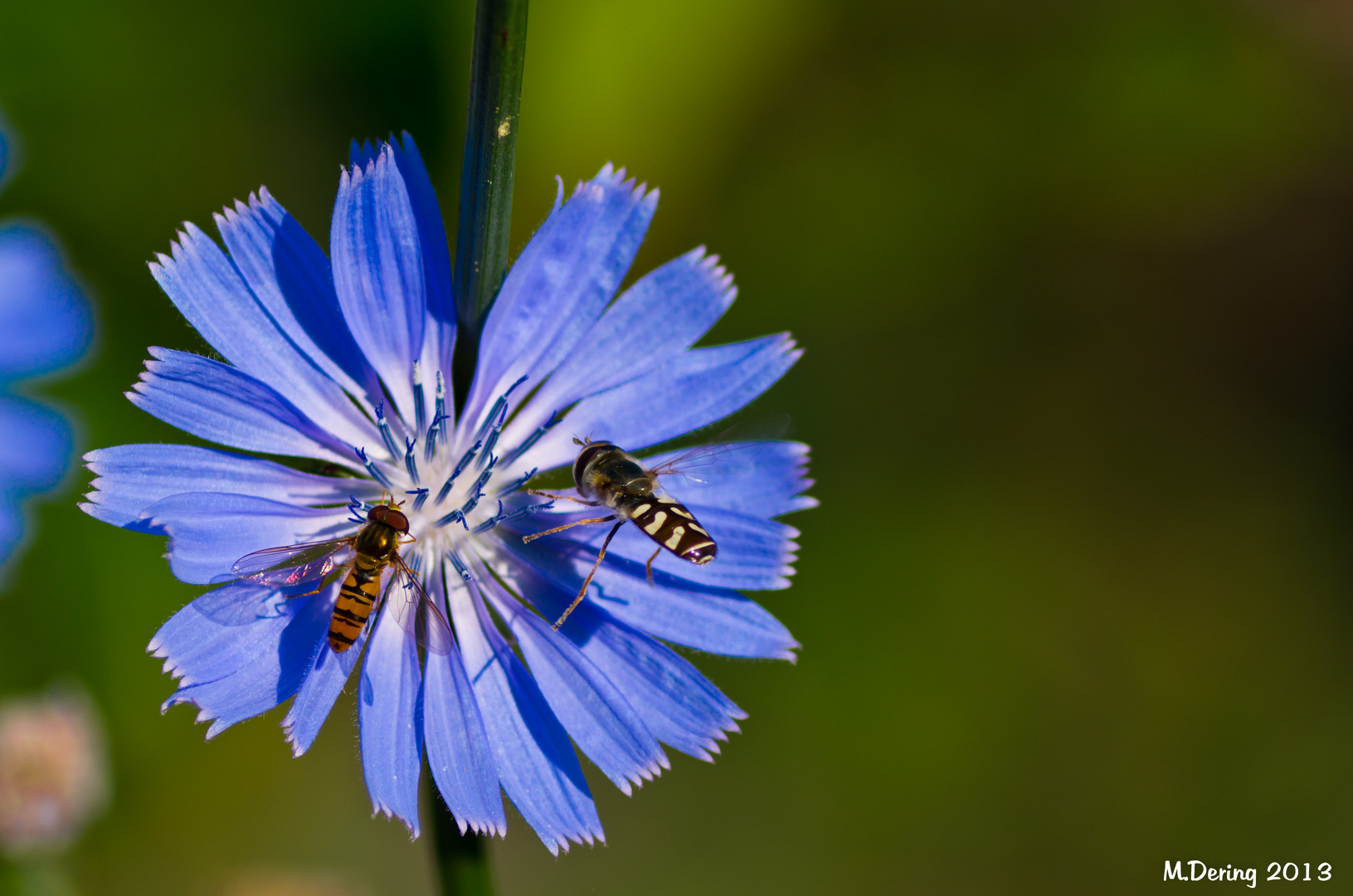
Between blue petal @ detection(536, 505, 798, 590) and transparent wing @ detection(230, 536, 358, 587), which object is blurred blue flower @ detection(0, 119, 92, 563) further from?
blue petal @ detection(536, 505, 798, 590)

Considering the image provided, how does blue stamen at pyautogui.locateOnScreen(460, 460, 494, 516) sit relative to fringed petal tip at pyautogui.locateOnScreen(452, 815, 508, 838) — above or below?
above

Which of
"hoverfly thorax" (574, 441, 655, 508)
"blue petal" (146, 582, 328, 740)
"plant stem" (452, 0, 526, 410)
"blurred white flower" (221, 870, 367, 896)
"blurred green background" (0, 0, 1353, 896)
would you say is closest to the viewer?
"plant stem" (452, 0, 526, 410)

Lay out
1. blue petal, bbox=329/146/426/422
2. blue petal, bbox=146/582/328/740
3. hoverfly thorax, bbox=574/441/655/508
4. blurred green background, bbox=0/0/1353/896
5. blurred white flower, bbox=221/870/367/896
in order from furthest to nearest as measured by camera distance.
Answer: blurred green background, bbox=0/0/1353/896 < blurred white flower, bbox=221/870/367/896 < hoverfly thorax, bbox=574/441/655/508 < blue petal, bbox=329/146/426/422 < blue petal, bbox=146/582/328/740

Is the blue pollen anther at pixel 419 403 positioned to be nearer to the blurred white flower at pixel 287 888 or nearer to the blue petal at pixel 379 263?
the blue petal at pixel 379 263

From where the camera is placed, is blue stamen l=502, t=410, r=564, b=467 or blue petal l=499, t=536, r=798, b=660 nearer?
blue petal l=499, t=536, r=798, b=660

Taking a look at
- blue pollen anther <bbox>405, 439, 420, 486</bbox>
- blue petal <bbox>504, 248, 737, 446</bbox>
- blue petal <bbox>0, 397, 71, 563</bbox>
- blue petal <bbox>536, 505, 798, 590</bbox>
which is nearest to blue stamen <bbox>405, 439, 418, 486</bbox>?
blue pollen anther <bbox>405, 439, 420, 486</bbox>

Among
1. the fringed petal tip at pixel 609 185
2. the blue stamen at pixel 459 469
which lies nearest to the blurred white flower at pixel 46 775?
the blue stamen at pixel 459 469

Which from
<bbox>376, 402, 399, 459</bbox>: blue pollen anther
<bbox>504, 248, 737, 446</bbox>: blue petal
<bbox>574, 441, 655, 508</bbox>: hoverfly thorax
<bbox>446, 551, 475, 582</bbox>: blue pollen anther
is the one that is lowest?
<bbox>446, 551, 475, 582</bbox>: blue pollen anther
